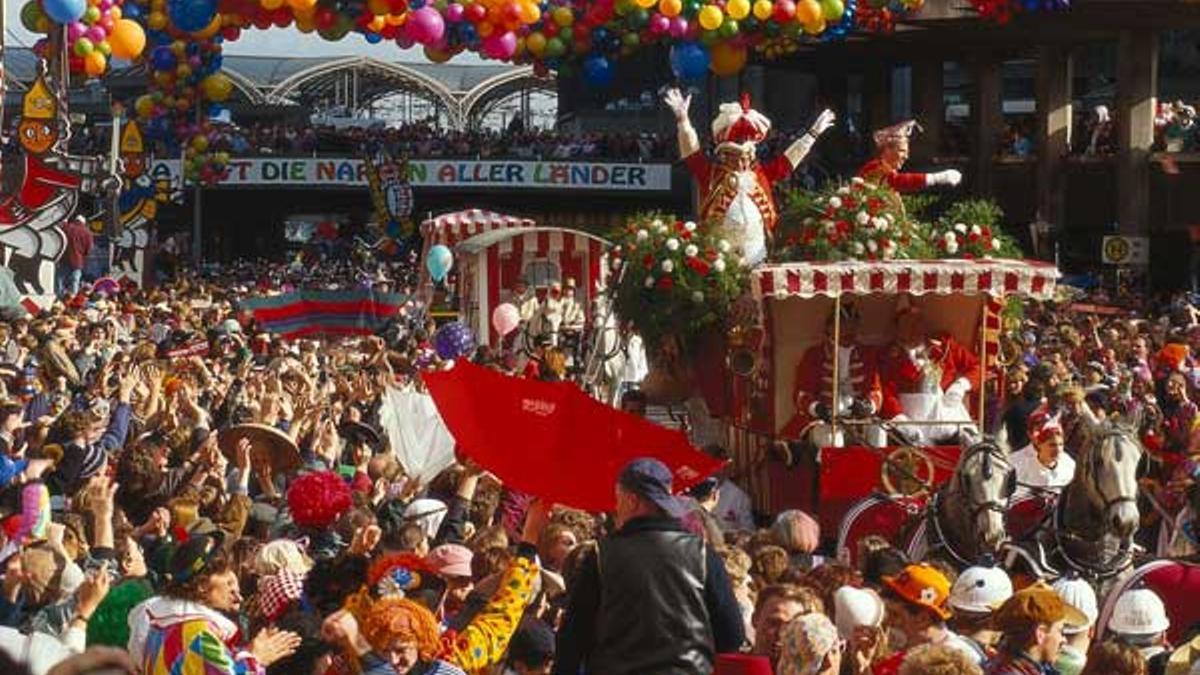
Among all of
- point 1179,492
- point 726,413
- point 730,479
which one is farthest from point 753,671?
point 726,413

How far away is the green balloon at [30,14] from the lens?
2673 centimetres

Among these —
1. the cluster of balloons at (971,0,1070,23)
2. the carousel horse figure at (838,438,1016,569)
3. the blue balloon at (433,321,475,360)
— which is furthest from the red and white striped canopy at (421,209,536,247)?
the carousel horse figure at (838,438,1016,569)

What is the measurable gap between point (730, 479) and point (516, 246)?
12123 mm

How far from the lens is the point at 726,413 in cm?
1759

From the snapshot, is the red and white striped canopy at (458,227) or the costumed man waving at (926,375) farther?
the red and white striped canopy at (458,227)

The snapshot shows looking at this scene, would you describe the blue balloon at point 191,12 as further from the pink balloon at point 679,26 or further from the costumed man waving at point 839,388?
Result: the costumed man waving at point 839,388

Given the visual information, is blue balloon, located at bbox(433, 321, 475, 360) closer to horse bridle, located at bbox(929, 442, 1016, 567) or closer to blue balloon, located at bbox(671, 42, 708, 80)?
blue balloon, located at bbox(671, 42, 708, 80)

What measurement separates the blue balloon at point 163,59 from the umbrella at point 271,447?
54.4 feet

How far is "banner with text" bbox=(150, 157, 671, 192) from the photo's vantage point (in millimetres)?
50375

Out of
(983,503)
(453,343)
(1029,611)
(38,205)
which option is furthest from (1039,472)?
(38,205)

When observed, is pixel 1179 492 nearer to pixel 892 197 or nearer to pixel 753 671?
pixel 892 197

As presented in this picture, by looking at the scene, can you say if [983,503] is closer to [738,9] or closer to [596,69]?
[738,9]

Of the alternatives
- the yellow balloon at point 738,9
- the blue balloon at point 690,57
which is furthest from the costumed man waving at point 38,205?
the yellow balloon at point 738,9

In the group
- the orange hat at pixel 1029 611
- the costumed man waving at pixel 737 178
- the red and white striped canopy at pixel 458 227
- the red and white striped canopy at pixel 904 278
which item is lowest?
the orange hat at pixel 1029 611
